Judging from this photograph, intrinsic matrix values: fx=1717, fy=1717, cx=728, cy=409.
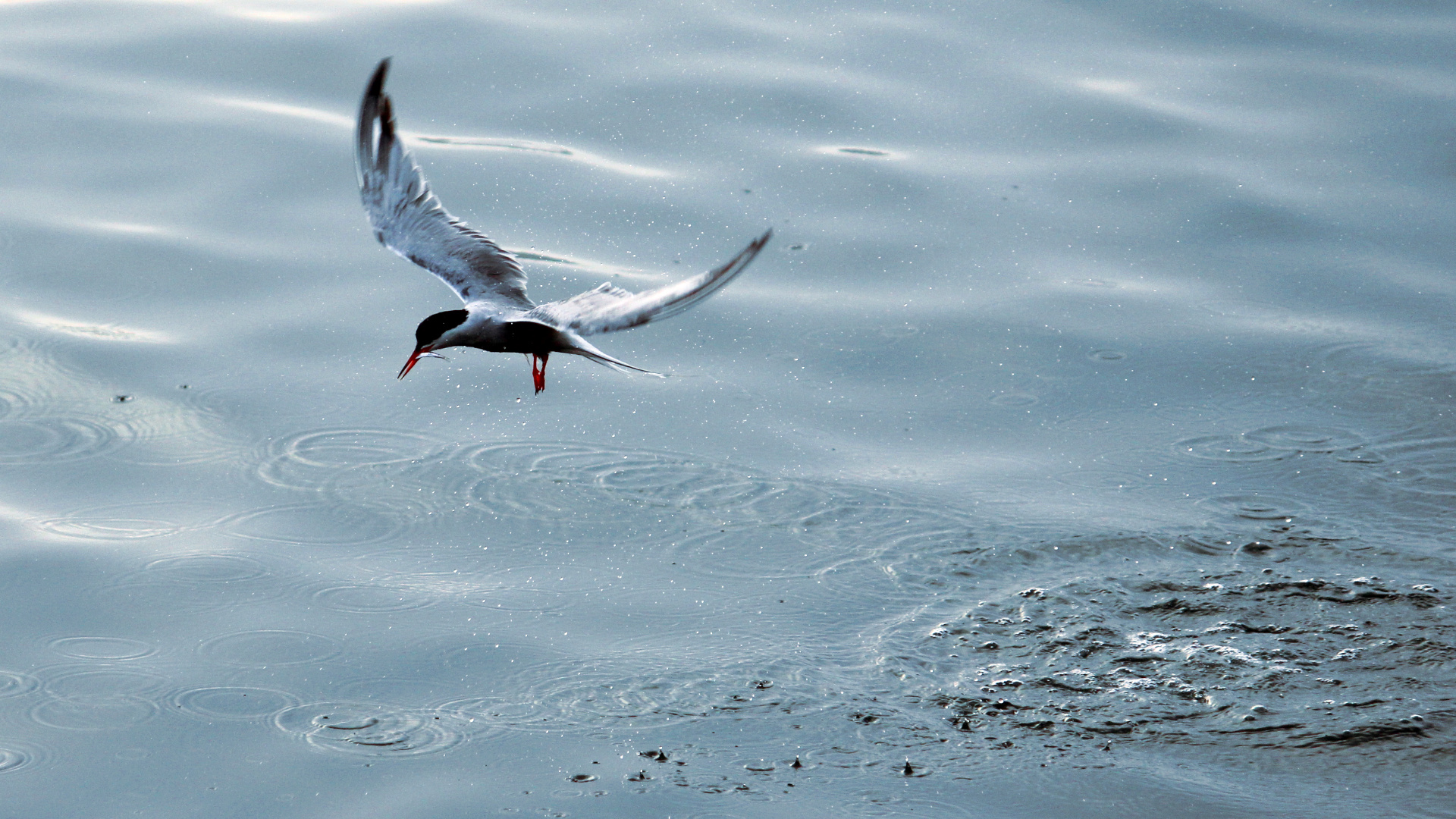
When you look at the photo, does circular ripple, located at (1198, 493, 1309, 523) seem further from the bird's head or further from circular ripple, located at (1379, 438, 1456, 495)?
the bird's head

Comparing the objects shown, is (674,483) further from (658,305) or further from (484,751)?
(658,305)

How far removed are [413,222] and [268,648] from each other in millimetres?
1613

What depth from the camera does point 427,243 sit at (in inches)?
244

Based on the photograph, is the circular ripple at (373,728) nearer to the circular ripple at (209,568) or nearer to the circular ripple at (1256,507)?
the circular ripple at (209,568)

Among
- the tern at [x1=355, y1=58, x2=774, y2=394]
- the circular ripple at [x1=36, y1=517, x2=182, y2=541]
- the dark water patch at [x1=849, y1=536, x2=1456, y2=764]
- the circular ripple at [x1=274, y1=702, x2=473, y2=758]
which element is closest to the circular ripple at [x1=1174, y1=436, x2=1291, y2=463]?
the dark water patch at [x1=849, y1=536, x2=1456, y2=764]

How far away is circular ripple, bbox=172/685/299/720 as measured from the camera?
5605 mm

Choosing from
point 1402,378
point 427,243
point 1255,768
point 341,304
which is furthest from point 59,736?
point 1402,378

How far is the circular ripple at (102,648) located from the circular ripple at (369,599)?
24.6 inches

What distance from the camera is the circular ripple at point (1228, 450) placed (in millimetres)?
7137

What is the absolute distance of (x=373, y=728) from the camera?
5508 millimetres

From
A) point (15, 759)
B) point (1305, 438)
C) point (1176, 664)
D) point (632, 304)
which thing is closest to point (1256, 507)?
point (1305, 438)

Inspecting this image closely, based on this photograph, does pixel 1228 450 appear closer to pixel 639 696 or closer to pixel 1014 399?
pixel 1014 399

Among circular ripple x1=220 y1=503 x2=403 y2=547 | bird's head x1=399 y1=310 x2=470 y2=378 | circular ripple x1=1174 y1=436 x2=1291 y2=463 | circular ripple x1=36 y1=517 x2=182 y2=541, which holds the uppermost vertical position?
bird's head x1=399 y1=310 x2=470 y2=378

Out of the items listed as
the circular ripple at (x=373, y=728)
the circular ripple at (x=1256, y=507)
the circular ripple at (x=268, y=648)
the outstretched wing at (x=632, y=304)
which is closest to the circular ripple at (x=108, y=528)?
the circular ripple at (x=268, y=648)
